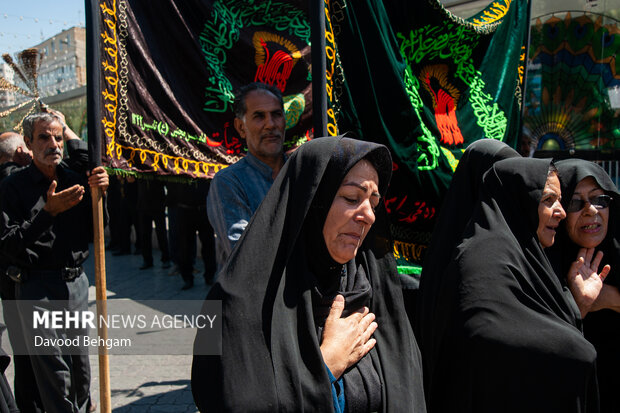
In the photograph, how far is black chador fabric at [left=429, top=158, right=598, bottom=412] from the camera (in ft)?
5.88

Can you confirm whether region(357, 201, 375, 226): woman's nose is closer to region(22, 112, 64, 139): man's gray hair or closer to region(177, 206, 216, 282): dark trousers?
region(22, 112, 64, 139): man's gray hair

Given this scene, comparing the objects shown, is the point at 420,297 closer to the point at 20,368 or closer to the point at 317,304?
the point at 317,304

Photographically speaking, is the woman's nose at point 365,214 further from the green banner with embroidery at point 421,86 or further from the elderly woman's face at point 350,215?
the green banner with embroidery at point 421,86

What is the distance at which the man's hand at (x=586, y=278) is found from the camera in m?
2.25

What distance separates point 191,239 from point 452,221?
204 inches

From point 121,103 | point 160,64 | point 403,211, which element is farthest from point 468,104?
point 121,103

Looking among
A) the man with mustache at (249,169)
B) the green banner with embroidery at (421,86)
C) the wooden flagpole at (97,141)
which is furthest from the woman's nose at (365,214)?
the wooden flagpole at (97,141)

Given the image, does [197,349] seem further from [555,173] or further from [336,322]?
[555,173]

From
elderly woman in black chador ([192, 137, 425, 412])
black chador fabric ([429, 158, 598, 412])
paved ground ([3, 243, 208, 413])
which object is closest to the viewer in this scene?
elderly woman in black chador ([192, 137, 425, 412])

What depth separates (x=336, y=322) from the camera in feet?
5.08

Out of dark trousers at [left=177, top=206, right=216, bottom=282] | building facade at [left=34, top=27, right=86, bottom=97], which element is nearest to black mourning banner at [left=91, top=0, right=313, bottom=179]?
dark trousers at [left=177, top=206, right=216, bottom=282]

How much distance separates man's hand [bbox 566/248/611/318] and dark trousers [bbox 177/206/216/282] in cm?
534

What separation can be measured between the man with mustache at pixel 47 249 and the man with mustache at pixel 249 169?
1.22 metres

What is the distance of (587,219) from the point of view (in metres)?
2.39
